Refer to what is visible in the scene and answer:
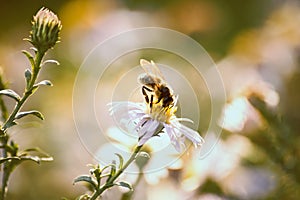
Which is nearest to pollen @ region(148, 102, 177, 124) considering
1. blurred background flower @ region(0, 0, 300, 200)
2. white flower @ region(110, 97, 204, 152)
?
white flower @ region(110, 97, 204, 152)

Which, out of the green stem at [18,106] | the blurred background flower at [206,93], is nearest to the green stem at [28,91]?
the green stem at [18,106]

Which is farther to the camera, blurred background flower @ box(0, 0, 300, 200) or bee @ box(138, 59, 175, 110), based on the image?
blurred background flower @ box(0, 0, 300, 200)

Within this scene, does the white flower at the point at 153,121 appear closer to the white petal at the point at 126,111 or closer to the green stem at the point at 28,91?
the white petal at the point at 126,111

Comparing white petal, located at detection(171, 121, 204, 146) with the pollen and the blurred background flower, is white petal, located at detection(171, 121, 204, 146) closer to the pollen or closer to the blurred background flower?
the pollen

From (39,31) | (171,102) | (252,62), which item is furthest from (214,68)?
(39,31)

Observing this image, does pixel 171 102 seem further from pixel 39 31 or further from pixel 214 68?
pixel 214 68

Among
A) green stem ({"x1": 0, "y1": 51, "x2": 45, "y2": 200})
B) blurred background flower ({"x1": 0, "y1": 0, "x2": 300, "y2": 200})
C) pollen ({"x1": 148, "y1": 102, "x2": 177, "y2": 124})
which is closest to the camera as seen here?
green stem ({"x1": 0, "y1": 51, "x2": 45, "y2": 200})
